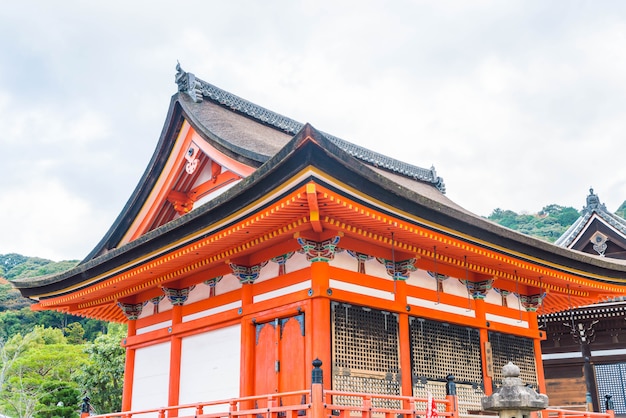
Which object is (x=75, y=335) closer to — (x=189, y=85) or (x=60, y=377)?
(x=60, y=377)

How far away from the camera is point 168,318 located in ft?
44.1

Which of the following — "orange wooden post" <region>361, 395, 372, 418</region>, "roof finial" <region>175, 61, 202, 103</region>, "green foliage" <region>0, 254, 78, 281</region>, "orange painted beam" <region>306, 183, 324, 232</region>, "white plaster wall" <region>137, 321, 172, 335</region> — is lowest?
"orange wooden post" <region>361, 395, 372, 418</region>

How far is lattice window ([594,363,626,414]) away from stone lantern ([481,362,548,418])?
510 inches

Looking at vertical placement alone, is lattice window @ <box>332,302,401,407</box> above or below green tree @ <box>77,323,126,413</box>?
below

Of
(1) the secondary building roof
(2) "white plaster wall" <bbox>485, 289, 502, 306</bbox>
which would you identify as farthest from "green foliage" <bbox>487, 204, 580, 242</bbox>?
(1) the secondary building roof

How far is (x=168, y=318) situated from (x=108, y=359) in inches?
921

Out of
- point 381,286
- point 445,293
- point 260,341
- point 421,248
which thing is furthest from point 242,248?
point 445,293

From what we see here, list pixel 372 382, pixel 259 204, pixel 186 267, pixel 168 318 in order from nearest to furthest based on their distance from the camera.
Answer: pixel 259 204, pixel 372 382, pixel 186 267, pixel 168 318

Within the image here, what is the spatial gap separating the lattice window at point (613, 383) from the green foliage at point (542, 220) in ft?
200

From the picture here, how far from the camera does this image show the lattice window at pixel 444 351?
11.3 metres

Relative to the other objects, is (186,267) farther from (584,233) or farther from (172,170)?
(584,233)

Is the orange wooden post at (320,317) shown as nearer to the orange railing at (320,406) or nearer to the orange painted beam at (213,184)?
the orange railing at (320,406)

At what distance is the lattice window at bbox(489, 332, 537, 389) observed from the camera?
1296cm

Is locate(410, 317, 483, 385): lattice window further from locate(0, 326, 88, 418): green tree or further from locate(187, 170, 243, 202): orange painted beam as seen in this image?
locate(0, 326, 88, 418): green tree
